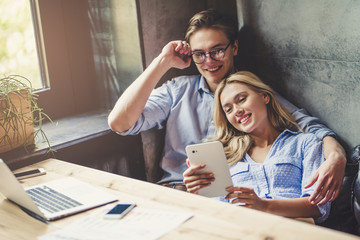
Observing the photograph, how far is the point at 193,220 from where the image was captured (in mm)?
1313

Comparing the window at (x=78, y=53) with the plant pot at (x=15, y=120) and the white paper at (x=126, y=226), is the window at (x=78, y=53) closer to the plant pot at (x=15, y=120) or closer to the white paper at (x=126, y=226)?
the plant pot at (x=15, y=120)

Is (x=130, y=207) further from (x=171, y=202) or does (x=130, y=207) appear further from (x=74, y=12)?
(x=74, y=12)

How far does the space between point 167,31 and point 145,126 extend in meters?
0.57

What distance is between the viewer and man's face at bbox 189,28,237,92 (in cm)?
233

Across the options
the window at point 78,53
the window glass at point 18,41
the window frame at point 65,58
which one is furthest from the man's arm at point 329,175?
the window glass at point 18,41

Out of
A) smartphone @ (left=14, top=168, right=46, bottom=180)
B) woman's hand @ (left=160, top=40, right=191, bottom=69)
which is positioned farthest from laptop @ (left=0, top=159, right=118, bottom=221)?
woman's hand @ (left=160, top=40, right=191, bottom=69)

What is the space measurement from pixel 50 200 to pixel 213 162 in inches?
23.6

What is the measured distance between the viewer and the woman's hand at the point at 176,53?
2318 millimetres

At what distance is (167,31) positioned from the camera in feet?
8.32

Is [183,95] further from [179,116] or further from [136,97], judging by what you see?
[136,97]

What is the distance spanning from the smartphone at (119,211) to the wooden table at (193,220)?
0.06 metres

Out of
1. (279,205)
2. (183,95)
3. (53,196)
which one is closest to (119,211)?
(53,196)

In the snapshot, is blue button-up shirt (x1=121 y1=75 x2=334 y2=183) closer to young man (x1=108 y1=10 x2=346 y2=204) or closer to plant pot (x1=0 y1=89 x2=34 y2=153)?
young man (x1=108 y1=10 x2=346 y2=204)

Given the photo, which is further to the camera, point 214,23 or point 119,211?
point 214,23
